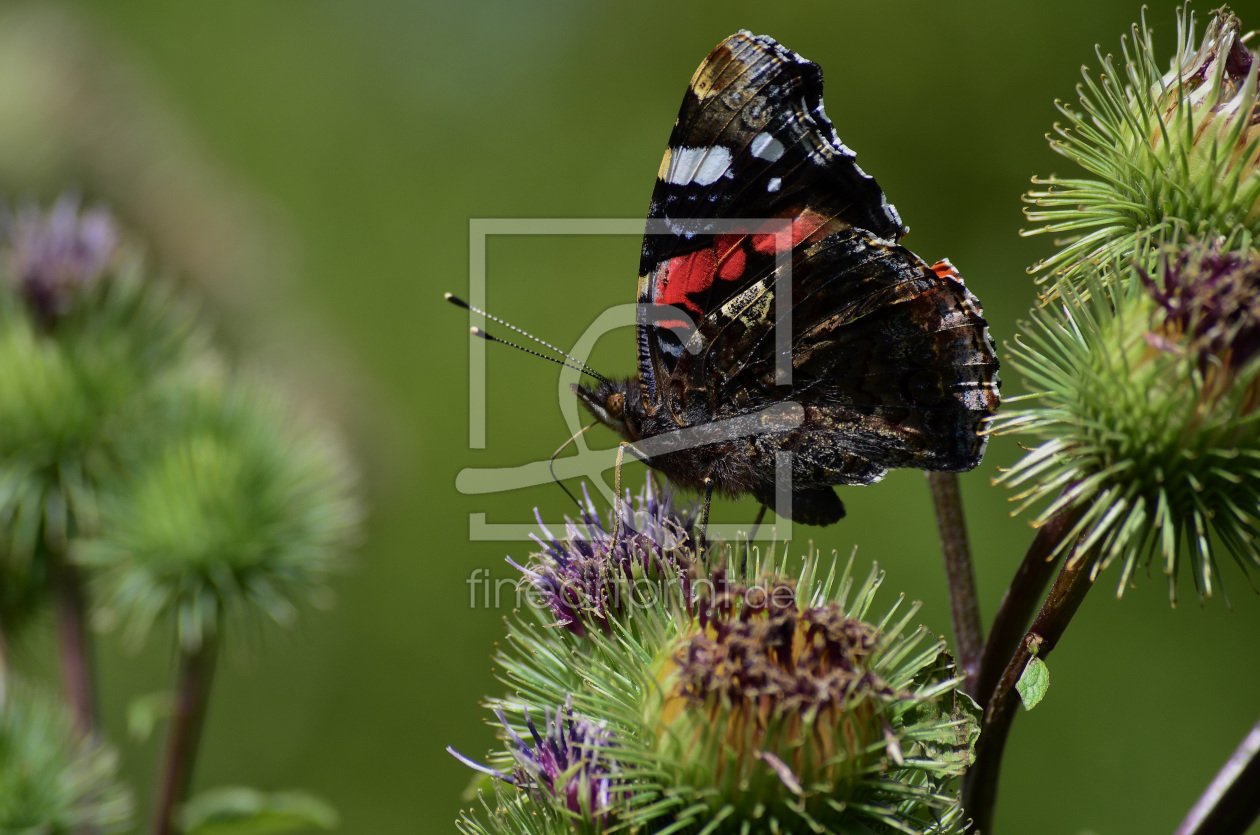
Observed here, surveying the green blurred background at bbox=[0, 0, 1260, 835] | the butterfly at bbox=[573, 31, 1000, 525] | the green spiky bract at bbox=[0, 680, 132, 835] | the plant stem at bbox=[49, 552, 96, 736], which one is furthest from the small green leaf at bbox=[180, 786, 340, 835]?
the green blurred background at bbox=[0, 0, 1260, 835]

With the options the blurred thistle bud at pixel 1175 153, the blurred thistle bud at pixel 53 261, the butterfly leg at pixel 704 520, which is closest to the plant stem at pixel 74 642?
the blurred thistle bud at pixel 53 261

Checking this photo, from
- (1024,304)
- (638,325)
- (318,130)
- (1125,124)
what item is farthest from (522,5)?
(1125,124)

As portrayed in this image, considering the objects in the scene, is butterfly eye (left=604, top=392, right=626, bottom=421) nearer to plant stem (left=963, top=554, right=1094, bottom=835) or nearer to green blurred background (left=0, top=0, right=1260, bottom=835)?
green blurred background (left=0, top=0, right=1260, bottom=835)

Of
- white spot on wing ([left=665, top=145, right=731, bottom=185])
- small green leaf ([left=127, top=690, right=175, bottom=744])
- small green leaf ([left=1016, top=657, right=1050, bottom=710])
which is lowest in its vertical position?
small green leaf ([left=127, top=690, right=175, bottom=744])

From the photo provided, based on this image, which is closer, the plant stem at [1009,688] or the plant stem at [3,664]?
the plant stem at [1009,688]

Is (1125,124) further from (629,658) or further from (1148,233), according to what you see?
(629,658)

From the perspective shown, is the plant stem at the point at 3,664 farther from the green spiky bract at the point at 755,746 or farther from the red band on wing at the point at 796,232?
the red band on wing at the point at 796,232

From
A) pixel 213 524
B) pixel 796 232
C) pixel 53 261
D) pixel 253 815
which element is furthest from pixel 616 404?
pixel 53 261
